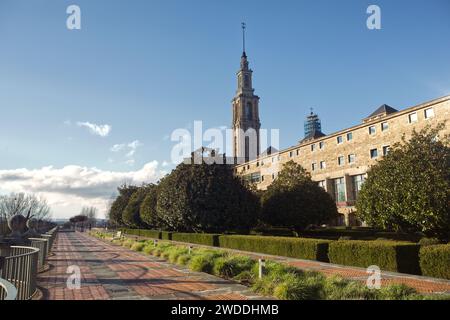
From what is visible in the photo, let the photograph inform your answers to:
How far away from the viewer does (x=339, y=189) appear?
4781cm

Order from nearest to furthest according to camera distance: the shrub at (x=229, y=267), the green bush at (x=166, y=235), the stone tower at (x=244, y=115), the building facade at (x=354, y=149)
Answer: the shrub at (x=229, y=267), the green bush at (x=166, y=235), the building facade at (x=354, y=149), the stone tower at (x=244, y=115)

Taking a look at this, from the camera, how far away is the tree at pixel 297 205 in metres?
30.8

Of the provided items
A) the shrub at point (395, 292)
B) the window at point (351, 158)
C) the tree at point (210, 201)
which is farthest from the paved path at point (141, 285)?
the window at point (351, 158)

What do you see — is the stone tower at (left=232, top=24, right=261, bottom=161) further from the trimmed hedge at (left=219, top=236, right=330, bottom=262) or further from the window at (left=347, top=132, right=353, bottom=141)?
the trimmed hedge at (left=219, top=236, right=330, bottom=262)

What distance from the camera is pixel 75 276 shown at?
1153cm

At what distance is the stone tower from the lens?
9668cm

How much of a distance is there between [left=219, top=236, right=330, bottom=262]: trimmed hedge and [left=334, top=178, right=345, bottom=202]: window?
2773 cm

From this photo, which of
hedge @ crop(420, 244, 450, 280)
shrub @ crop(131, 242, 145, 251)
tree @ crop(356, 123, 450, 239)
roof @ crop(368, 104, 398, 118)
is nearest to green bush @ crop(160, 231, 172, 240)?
shrub @ crop(131, 242, 145, 251)

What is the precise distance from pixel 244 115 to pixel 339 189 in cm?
5321

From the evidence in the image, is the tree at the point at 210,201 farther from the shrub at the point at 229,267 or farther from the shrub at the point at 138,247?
the shrub at the point at 229,267

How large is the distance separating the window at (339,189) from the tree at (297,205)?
608 inches

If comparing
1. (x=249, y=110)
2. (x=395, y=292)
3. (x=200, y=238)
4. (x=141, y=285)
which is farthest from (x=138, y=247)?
(x=249, y=110)

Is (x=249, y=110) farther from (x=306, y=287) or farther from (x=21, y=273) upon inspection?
(x=21, y=273)

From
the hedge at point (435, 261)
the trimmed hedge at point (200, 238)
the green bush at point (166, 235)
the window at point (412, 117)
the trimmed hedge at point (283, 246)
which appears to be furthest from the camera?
the window at point (412, 117)
